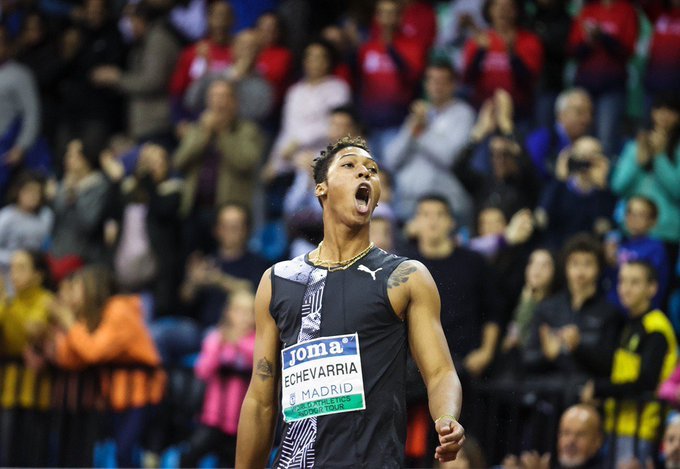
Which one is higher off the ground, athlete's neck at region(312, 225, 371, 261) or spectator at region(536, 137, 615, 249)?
spectator at region(536, 137, 615, 249)

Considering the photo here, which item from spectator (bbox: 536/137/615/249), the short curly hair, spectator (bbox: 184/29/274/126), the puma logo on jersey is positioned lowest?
the puma logo on jersey

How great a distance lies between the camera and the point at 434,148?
11.8 meters

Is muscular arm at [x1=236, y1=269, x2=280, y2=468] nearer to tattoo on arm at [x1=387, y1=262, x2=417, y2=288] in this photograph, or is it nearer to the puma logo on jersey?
the puma logo on jersey

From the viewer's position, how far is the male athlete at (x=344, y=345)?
5.39m

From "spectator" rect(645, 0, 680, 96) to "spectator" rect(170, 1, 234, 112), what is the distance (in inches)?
163

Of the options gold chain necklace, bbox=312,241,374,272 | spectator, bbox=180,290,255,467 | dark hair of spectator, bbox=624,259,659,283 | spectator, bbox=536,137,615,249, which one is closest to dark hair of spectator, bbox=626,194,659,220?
spectator, bbox=536,137,615,249

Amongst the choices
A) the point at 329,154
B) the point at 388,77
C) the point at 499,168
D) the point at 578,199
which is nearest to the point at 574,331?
the point at 578,199

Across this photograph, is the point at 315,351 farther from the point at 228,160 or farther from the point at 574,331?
the point at 228,160

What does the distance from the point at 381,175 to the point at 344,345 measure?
5844 mm

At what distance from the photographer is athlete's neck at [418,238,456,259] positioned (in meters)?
9.78

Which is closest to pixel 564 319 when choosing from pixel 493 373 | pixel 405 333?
pixel 493 373

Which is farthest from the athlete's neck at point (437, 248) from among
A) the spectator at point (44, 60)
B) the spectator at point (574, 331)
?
the spectator at point (44, 60)

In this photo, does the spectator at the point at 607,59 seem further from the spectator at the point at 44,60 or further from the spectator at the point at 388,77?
the spectator at the point at 44,60

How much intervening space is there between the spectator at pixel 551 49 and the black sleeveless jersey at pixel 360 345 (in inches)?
268
